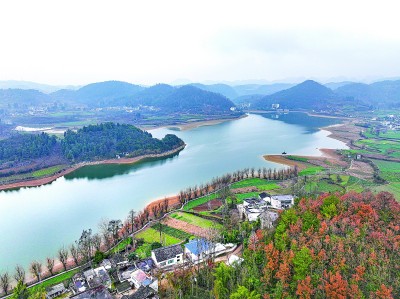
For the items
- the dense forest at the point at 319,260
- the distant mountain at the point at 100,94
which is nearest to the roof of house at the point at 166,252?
the dense forest at the point at 319,260

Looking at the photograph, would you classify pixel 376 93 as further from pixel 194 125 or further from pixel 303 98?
pixel 194 125

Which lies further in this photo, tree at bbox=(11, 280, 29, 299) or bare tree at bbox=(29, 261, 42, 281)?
bare tree at bbox=(29, 261, 42, 281)

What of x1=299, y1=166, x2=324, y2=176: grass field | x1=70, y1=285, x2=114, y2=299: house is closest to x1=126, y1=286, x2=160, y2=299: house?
x1=70, y1=285, x2=114, y2=299: house

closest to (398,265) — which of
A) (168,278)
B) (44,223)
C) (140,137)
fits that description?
(168,278)

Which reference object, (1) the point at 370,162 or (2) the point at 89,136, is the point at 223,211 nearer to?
(1) the point at 370,162

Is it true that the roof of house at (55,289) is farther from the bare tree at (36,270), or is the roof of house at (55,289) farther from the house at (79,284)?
the bare tree at (36,270)

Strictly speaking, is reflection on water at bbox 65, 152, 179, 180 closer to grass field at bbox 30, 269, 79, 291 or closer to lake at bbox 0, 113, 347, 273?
lake at bbox 0, 113, 347, 273
